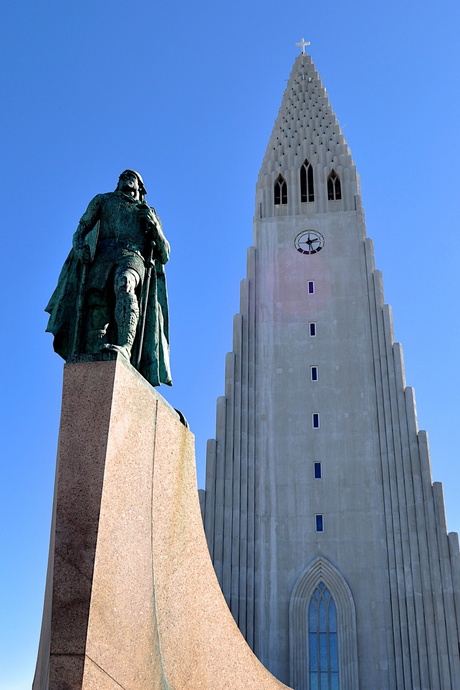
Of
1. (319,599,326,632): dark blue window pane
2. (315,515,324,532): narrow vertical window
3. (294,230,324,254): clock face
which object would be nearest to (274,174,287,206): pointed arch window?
(294,230,324,254): clock face

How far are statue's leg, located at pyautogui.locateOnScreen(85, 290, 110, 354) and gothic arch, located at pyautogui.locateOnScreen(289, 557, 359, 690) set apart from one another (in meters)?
22.5

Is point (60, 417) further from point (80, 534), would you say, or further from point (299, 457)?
point (299, 457)

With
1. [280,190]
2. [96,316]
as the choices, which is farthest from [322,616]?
[96,316]

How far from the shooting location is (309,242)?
123 feet

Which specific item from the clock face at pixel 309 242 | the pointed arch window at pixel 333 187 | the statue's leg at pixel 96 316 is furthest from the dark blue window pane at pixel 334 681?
the statue's leg at pixel 96 316

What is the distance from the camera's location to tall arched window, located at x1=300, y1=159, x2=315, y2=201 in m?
39.2

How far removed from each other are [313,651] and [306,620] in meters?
1.05

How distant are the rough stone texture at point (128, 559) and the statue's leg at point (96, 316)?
0.85 meters

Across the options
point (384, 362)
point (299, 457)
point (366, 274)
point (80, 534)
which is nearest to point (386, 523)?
point (299, 457)

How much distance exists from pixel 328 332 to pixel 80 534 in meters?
28.4

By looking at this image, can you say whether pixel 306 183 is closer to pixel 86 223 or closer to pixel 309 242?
pixel 309 242

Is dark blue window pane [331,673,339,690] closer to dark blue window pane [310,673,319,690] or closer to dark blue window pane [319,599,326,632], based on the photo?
dark blue window pane [310,673,319,690]

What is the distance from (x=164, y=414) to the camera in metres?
8.84

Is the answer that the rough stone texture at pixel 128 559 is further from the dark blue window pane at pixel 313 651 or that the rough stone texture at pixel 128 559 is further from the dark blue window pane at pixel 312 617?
the dark blue window pane at pixel 312 617
